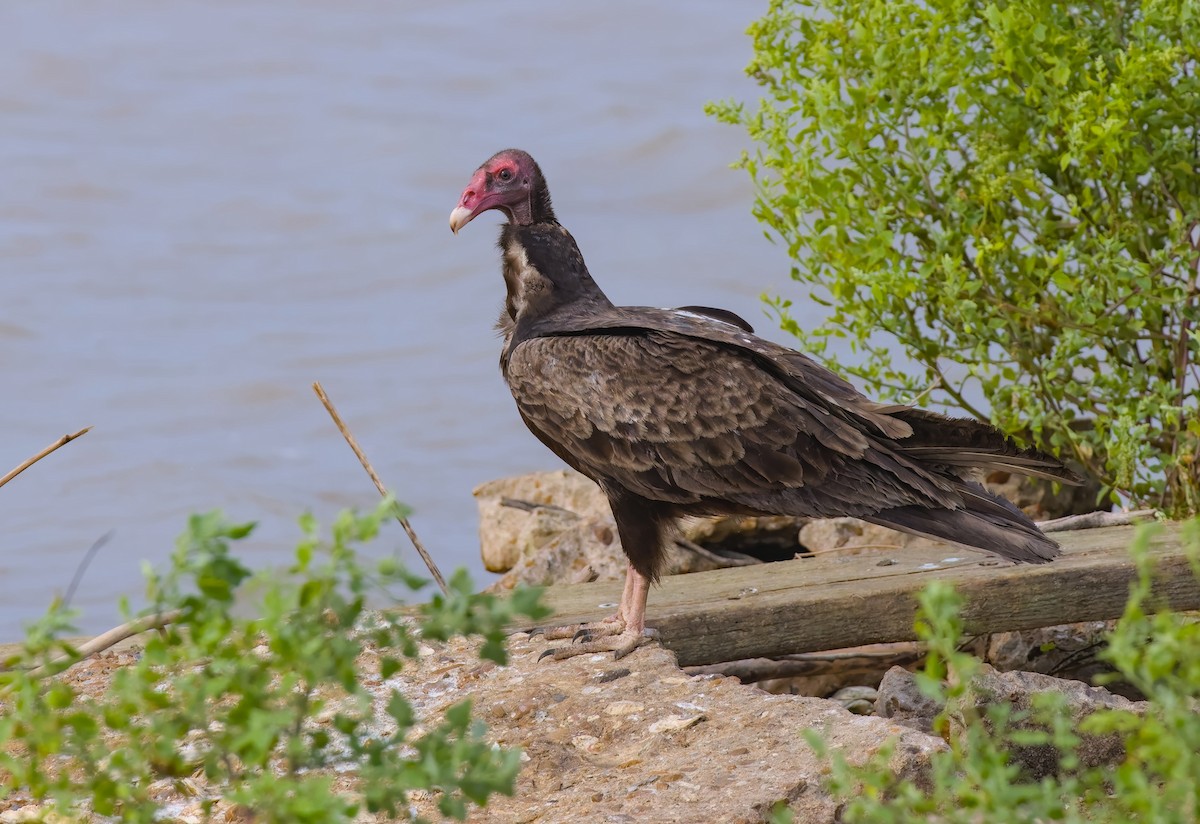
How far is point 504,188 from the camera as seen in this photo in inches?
221

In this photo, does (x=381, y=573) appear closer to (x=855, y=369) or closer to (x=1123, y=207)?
(x=855, y=369)

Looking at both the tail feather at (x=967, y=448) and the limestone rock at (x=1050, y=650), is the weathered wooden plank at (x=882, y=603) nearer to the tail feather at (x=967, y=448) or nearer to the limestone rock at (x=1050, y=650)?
the tail feather at (x=967, y=448)

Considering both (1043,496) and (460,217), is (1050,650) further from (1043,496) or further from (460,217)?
(460,217)

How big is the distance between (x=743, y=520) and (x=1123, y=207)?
1.92m

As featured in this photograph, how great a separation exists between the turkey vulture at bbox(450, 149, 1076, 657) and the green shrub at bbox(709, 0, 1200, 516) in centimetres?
98

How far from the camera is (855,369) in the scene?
6098 millimetres

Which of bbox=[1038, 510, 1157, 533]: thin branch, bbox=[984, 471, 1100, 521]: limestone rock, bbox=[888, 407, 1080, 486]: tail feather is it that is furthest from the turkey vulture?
bbox=[984, 471, 1100, 521]: limestone rock

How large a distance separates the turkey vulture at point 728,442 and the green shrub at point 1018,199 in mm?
976

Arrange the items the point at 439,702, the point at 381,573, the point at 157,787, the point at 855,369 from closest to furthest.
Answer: the point at 381,573 → the point at 157,787 → the point at 439,702 → the point at 855,369

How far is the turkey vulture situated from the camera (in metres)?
4.75

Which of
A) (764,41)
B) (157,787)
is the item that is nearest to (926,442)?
(764,41)

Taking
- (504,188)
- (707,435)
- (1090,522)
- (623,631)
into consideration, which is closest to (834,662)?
(1090,522)

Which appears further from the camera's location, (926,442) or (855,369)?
(855,369)

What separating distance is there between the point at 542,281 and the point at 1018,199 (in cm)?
192
